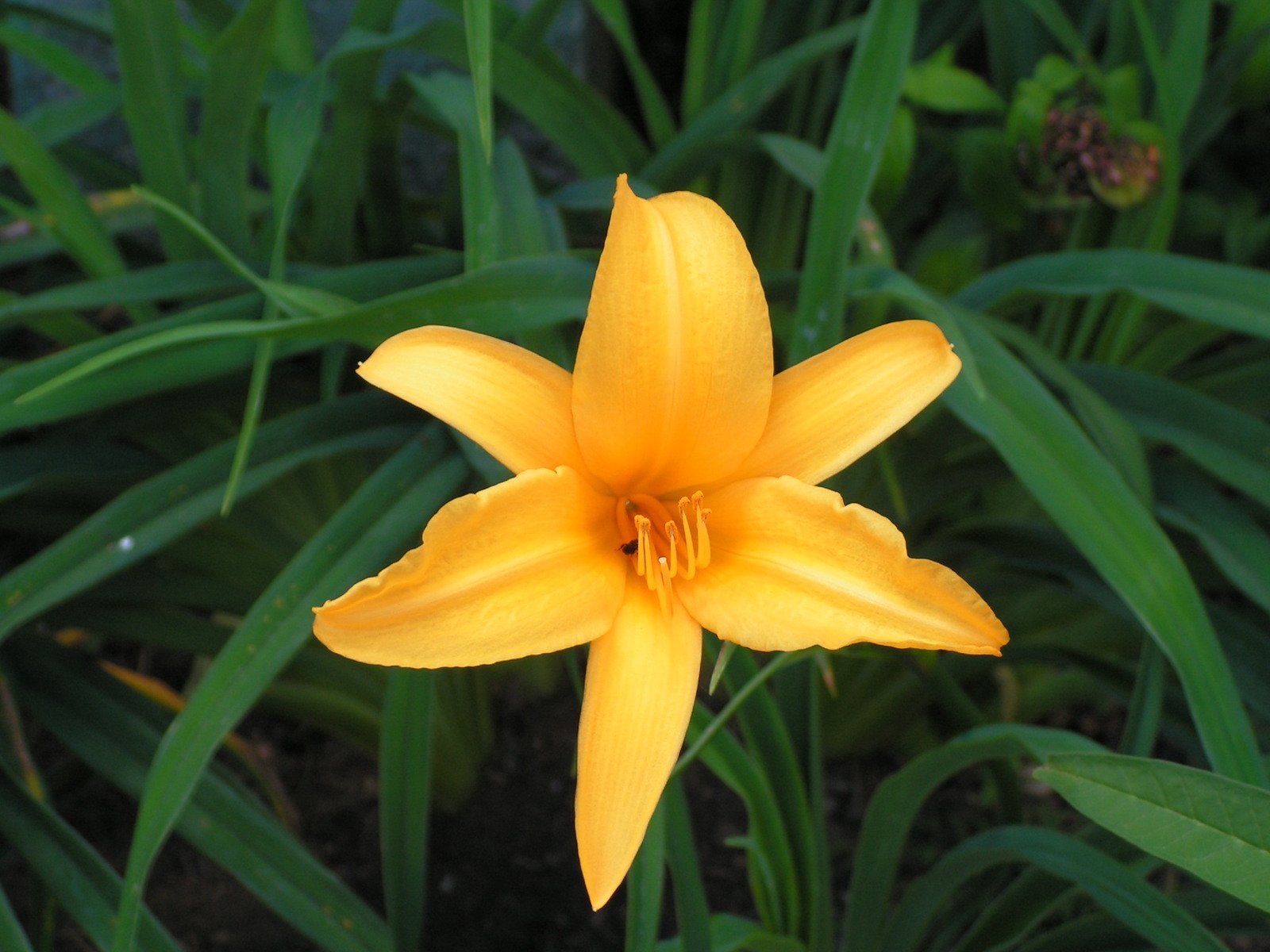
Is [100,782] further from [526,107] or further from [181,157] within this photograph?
[526,107]

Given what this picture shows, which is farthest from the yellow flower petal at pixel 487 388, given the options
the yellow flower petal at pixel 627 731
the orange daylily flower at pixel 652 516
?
the yellow flower petal at pixel 627 731

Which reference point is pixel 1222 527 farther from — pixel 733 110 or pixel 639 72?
pixel 639 72

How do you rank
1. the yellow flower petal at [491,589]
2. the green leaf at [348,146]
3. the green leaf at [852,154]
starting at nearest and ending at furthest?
1. the yellow flower petal at [491,589]
2. the green leaf at [852,154]
3. the green leaf at [348,146]

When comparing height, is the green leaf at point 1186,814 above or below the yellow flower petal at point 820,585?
below

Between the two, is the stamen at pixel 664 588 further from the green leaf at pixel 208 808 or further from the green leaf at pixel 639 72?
the green leaf at pixel 639 72

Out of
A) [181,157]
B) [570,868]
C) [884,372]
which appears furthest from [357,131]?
[570,868]

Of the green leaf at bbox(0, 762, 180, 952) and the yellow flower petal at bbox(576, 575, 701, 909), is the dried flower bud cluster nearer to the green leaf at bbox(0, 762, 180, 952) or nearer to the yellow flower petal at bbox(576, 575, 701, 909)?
the yellow flower petal at bbox(576, 575, 701, 909)

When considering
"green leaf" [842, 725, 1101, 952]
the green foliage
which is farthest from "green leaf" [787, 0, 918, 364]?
"green leaf" [842, 725, 1101, 952]
